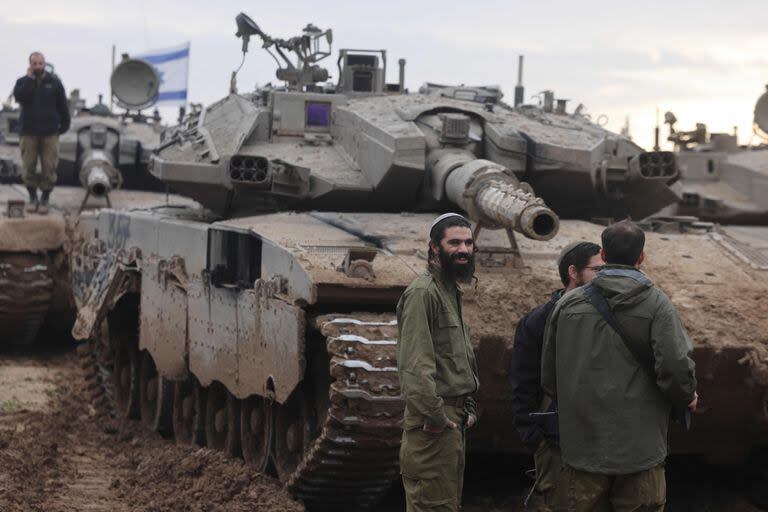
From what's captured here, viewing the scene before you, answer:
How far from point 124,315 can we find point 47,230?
10.9ft

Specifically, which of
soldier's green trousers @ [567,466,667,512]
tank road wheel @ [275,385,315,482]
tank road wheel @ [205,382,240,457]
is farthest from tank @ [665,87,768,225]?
soldier's green trousers @ [567,466,667,512]

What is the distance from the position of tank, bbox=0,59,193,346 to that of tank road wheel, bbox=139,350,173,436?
3892 millimetres

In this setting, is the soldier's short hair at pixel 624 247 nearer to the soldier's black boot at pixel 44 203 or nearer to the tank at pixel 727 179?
the tank at pixel 727 179

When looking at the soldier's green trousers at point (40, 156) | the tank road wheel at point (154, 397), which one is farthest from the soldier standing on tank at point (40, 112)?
the tank road wheel at point (154, 397)

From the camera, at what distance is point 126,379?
14328 millimetres

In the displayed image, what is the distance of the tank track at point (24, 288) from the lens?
56.2ft

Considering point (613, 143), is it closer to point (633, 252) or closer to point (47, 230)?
point (633, 252)

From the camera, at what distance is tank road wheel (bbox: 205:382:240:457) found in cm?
1123

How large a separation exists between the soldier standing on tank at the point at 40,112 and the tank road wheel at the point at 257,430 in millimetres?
6856

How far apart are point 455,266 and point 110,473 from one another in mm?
5597

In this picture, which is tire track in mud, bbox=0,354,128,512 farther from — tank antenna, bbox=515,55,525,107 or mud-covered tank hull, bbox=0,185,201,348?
tank antenna, bbox=515,55,525,107

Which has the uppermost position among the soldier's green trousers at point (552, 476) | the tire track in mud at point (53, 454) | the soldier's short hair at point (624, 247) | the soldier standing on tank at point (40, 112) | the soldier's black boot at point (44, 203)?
the soldier standing on tank at point (40, 112)

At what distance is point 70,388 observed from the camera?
1612 cm

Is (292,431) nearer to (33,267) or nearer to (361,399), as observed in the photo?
(361,399)
